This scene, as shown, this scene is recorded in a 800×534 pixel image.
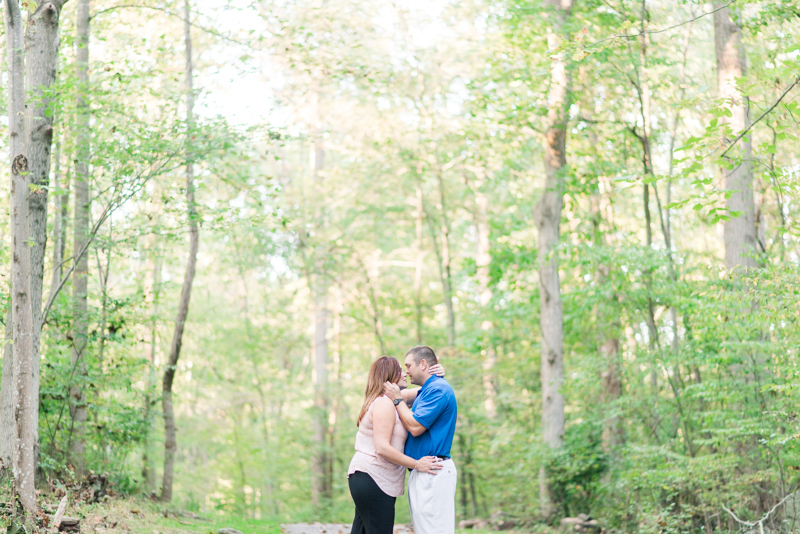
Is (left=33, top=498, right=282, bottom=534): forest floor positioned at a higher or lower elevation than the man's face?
lower

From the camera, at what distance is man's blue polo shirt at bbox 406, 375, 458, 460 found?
15.3 ft

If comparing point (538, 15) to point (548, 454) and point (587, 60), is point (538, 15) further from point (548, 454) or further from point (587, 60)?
point (548, 454)

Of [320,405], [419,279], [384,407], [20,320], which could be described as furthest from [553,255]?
[320,405]

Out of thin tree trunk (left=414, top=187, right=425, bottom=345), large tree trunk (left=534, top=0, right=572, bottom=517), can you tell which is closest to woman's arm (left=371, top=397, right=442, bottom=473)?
large tree trunk (left=534, top=0, right=572, bottom=517)

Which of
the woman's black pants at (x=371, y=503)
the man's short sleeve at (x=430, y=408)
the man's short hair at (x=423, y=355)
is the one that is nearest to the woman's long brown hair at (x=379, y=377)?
the man's short hair at (x=423, y=355)

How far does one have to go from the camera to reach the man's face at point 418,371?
483cm

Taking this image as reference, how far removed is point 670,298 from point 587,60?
448 centimetres

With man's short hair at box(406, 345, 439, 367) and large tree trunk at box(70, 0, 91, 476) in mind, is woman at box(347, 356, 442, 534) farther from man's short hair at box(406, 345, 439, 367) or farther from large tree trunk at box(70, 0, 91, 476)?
large tree trunk at box(70, 0, 91, 476)

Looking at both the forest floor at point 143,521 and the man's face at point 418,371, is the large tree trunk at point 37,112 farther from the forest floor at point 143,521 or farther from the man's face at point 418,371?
the man's face at point 418,371

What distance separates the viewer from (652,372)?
10336 mm

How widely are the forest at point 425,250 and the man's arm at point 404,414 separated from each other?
3402 mm

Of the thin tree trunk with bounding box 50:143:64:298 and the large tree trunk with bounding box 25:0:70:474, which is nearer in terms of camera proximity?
the large tree trunk with bounding box 25:0:70:474

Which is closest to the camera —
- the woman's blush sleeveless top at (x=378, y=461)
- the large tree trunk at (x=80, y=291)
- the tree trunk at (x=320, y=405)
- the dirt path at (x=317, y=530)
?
the woman's blush sleeveless top at (x=378, y=461)

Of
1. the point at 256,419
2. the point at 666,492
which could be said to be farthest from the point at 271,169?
the point at 666,492
